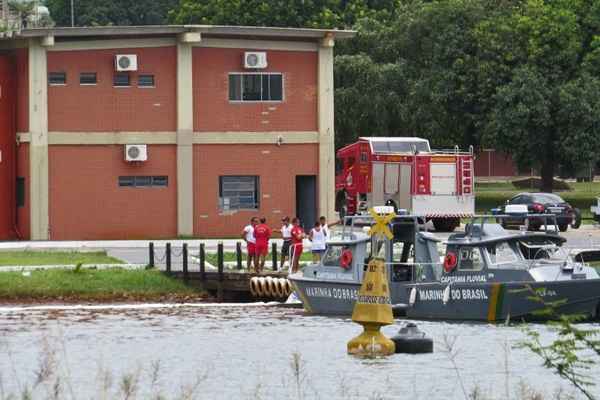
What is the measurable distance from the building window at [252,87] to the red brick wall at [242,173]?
1.83 metres

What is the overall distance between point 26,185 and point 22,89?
139 inches

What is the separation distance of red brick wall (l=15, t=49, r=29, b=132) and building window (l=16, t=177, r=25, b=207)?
6.12 ft

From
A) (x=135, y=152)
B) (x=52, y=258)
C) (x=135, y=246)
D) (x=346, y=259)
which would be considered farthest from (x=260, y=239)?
(x=135, y=152)

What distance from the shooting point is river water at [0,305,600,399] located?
26891mm

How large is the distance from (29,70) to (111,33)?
3240 millimetres

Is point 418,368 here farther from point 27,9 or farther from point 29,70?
point 27,9

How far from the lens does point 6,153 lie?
6119 cm

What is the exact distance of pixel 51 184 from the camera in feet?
198

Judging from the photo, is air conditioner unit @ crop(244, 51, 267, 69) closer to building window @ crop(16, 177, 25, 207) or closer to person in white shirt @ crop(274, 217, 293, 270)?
building window @ crop(16, 177, 25, 207)

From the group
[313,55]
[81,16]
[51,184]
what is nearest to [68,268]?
[51,184]

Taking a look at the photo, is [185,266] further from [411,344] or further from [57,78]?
[57,78]

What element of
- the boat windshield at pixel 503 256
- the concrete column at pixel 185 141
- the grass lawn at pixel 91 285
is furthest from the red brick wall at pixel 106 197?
the boat windshield at pixel 503 256

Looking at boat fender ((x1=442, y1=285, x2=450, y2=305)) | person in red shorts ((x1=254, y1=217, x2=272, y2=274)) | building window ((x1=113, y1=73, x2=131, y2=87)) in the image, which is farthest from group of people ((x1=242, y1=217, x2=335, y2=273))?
building window ((x1=113, y1=73, x2=131, y2=87))

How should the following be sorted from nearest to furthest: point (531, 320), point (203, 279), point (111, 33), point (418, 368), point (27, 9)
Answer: point (418, 368) → point (531, 320) → point (203, 279) → point (111, 33) → point (27, 9)
